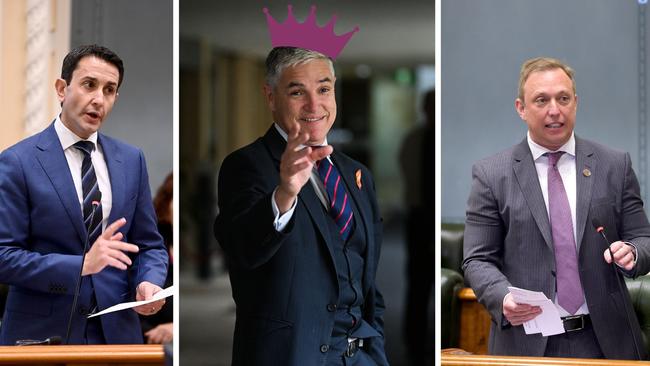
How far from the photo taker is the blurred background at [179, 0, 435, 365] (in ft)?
10.2

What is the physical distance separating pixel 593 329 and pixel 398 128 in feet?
3.22

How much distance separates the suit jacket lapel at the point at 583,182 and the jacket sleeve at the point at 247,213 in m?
1.02

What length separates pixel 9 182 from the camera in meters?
3.14

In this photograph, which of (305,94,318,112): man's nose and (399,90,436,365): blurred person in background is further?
(399,90,436,365): blurred person in background

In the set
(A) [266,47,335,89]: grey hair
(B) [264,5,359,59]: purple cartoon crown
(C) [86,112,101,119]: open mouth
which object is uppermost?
(B) [264,5,359,59]: purple cartoon crown

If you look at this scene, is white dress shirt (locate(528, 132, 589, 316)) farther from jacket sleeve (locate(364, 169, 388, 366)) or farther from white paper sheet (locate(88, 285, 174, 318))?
white paper sheet (locate(88, 285, 174, 318))

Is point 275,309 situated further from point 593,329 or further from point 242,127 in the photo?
point 593,329

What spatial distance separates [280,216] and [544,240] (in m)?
0.94

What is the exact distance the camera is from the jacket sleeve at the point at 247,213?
9.78 feet

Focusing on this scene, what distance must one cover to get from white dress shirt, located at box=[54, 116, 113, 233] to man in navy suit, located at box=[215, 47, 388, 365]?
0.43 meters

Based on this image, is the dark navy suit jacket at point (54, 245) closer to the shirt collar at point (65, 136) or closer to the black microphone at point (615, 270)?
the shirt collar at point (65, 136)

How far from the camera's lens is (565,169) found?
3.26 m

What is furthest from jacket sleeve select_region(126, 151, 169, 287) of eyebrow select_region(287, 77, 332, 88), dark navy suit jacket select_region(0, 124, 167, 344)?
eyebrow select_region(287, 77, 332, 88)

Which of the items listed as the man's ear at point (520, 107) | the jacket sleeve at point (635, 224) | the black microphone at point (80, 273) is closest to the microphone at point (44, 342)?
the black microphone at point (80, 273)
